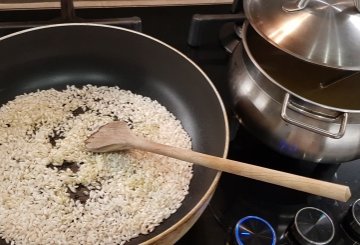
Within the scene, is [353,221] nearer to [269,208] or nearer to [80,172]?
[269,208]

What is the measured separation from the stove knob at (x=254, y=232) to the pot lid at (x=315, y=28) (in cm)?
29

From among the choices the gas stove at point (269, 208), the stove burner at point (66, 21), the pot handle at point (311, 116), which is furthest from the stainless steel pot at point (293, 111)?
the stove burner at point (66, 21)

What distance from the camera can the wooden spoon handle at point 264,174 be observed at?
599 mm

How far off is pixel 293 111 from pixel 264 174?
0.40 feet

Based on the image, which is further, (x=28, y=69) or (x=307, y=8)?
(x=28, y=69)

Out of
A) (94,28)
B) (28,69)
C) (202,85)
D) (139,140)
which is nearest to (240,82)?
(202,85)

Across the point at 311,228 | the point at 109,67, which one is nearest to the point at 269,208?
the point at 311,228

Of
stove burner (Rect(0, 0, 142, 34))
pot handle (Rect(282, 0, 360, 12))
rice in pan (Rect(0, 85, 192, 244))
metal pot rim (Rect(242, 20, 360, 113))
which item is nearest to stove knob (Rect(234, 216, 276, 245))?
rice in pan (Rect(0, 85, 192, 244))

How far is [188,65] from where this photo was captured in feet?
2.75

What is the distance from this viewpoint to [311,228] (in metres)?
0.69

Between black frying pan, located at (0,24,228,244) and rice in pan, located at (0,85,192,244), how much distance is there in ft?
0.10

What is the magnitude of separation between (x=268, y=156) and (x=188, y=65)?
26 cm

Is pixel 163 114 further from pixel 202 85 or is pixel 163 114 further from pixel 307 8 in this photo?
pixel 307 8

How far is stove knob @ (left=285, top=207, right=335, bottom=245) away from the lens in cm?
67
